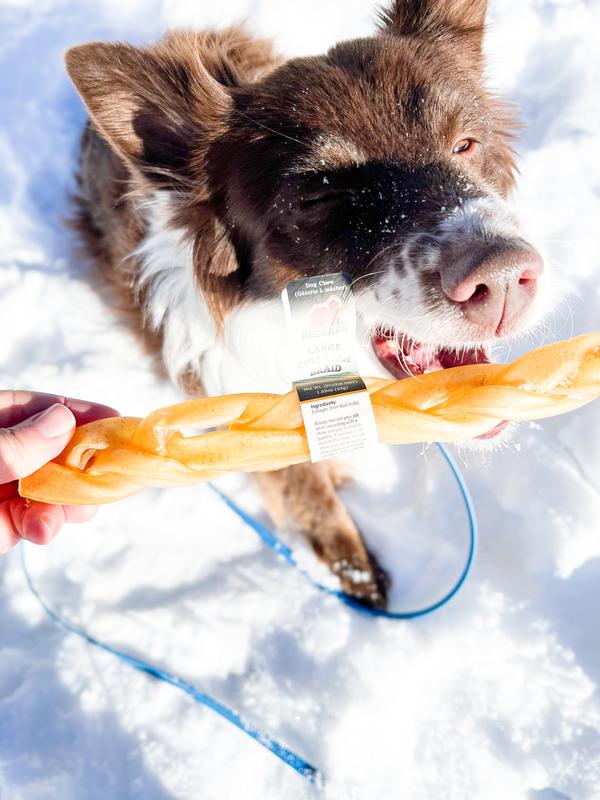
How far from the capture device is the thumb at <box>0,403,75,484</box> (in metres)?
1.93

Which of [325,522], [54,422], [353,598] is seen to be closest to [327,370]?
[54,422]

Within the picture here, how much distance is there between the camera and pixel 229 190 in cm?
250

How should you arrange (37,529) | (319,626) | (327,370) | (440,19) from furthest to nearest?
(319,626), (440,19), (37,529), (327,370)

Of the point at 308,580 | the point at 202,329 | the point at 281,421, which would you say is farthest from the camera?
the point at 308,580

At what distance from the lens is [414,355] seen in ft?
8.29

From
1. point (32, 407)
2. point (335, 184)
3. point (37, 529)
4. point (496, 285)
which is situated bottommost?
point (37, 529)

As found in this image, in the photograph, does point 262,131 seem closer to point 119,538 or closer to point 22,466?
point 22,466

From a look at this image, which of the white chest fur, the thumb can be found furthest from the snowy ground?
the thumb

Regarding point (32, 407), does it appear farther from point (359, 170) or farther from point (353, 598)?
point (353, 598)

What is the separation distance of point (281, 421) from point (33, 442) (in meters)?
0.78

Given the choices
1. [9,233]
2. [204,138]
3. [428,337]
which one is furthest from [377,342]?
[9,233]

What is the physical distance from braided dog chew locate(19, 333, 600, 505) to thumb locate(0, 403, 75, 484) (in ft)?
0.22

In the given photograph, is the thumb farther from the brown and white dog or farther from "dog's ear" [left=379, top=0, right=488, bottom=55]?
"dog's ear" [left=379, top=0, right=488, bottom=55]

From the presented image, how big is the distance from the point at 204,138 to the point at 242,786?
279 cm
